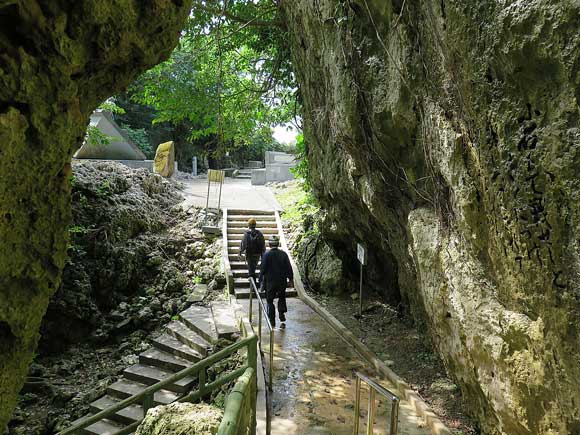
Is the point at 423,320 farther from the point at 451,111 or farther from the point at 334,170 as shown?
the point at 451,111

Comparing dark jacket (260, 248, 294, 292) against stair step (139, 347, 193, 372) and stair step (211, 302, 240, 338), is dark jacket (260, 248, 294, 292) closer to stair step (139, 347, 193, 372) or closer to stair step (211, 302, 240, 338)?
stair step (211, 302, 240, 338)

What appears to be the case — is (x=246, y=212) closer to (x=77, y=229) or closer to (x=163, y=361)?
(x=77, y=229)

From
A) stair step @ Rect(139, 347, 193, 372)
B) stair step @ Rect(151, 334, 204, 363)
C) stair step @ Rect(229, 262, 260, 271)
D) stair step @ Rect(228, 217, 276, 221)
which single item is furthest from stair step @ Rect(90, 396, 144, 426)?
stair step @ Rect(228, 217, 276, 221)

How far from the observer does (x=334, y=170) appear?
9.71 m

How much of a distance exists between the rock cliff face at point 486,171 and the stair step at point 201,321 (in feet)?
14.8

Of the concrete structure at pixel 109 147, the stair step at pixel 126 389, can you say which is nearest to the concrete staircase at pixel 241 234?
the stair step at pixel 126 389

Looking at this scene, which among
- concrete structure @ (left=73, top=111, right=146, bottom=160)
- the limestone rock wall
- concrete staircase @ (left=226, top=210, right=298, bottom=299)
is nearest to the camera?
the limestone rock wall

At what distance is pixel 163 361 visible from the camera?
9.16m

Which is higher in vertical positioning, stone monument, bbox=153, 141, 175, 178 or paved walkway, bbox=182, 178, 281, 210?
stone monument, bbox=153, 141, 175, 178

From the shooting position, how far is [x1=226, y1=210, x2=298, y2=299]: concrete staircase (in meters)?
11.8

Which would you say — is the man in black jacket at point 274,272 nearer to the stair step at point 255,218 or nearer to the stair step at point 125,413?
the stair step at point 125,413

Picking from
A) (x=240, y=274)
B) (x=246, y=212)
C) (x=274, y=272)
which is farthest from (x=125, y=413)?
(x=246, y=212)

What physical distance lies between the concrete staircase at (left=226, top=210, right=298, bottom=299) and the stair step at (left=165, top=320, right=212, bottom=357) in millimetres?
1753

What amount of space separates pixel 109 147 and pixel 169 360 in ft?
50.1
